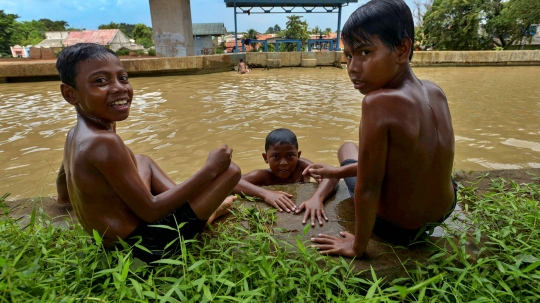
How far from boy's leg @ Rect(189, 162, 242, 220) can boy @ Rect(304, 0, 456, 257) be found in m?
0.77

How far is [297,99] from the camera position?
914 cm

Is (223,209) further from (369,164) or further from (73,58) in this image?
(73,58)

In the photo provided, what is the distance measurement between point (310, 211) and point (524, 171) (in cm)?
242

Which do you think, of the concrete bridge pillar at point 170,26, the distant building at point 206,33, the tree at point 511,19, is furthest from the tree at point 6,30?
the tree at point 511,19

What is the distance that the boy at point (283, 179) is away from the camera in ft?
7.79

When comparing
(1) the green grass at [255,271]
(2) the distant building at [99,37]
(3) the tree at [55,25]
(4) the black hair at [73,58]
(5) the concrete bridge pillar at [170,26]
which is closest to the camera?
(1) the green grass at [255,271]

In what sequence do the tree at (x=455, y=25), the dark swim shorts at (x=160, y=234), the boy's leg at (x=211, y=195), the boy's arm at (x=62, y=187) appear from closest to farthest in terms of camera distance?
the dark swim shorts at (x=160, y=234), the boy's leg at (x=211, y=195), the boy's arm at (x=62, y=187), the tree at (x=455, y=25)

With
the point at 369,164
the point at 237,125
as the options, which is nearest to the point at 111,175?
the point at 369,164

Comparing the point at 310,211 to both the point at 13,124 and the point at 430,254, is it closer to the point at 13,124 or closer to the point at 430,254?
the point at 430,254

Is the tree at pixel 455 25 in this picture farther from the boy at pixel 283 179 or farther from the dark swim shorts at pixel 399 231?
the dark swim shorts at pixel 399 231

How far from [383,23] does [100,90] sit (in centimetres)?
146

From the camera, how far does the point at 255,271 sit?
1.55 metres

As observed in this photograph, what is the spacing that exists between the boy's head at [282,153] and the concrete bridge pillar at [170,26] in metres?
15.7

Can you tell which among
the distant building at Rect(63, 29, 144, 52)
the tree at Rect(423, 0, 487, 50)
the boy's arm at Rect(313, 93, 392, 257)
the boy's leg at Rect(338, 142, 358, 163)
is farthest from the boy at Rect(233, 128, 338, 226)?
the distant building at Rect(63, 29, 144, 52)
